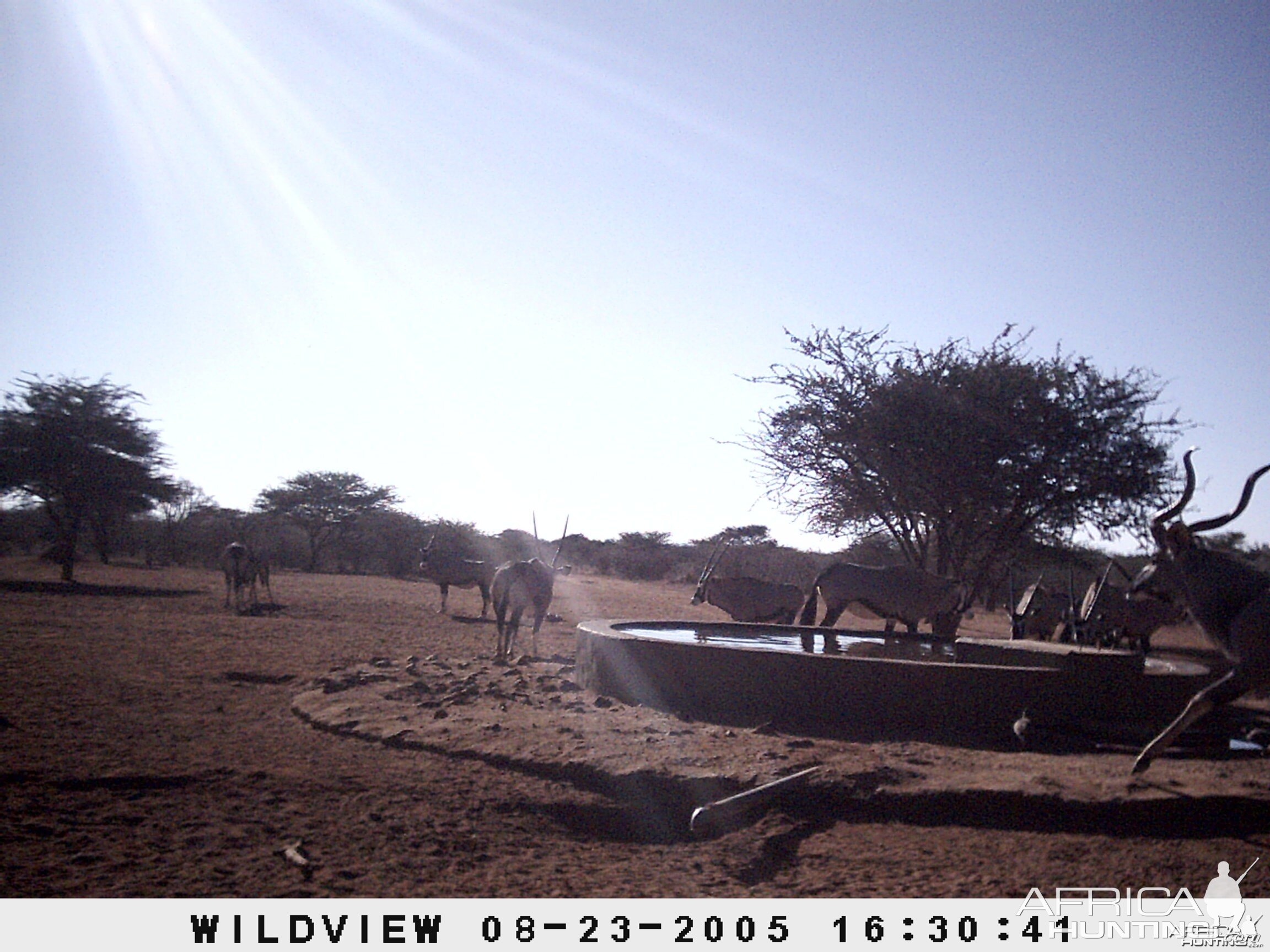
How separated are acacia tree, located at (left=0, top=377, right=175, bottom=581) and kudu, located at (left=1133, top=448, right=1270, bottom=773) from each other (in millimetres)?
28124

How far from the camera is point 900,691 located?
777cm

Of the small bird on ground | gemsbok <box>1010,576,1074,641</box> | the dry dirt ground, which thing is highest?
gemsbok <box>1010,576,1074,641</box>

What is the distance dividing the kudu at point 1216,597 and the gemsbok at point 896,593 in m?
8.32

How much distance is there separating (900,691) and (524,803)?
3.33 metres

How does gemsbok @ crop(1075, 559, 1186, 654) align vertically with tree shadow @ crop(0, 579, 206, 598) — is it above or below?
above

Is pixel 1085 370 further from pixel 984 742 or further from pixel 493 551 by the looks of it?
pixel 493 551

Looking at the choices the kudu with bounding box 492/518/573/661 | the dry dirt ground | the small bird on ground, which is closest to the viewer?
the dry dirt ground

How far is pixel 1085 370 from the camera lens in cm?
1788

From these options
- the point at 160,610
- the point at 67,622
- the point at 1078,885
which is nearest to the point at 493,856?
the point at 1078,885

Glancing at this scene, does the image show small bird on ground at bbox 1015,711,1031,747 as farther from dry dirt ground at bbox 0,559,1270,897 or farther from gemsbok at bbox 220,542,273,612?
gemsbok at bbox 220,542,273,612

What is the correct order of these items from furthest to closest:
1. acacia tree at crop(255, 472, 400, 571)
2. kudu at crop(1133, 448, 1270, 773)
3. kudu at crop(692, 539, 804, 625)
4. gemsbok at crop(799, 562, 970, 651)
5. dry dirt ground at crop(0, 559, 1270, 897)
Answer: acacia tree at crop(255, 472, 400, 571) → kudu at crop(692, 539, 804, 625) → gemsbok at crop(799, 562, 970, 651) → kudu at crop(1133, 448, 1270, 773) → dry dirt ground at crop(0, 559, 1270, 897)

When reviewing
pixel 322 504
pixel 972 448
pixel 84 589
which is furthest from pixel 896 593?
pixel 322 504

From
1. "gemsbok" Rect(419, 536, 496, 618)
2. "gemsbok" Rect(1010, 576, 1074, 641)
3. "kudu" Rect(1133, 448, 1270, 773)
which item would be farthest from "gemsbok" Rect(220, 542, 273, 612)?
"kudu" Rect(1133, 448, 1270, 773)

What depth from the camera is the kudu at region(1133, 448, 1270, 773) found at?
17.2 feet
